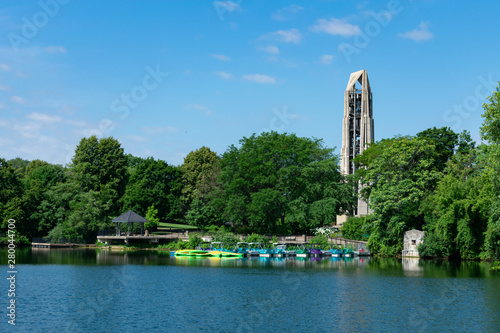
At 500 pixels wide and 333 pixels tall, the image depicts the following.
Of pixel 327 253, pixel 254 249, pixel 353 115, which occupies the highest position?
pixel 353 115

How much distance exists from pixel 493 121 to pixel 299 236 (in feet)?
156

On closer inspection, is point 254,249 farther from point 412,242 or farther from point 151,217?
point 151,217

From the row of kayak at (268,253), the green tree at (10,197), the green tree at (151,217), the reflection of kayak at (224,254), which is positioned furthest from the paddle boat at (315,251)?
the green tree at (10,197)

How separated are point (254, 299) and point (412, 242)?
1455 inches

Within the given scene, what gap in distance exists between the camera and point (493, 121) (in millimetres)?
40875

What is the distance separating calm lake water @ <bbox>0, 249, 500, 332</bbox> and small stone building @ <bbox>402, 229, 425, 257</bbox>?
10646mm

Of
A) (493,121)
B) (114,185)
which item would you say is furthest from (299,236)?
(493,121)

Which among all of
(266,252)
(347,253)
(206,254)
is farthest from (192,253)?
(347,253)

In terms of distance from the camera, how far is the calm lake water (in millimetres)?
29375

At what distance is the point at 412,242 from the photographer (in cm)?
6881

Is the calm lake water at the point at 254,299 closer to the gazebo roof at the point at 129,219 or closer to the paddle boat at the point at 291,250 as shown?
the paddle boat at the point at 291,250

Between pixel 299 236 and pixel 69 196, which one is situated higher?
pixel 69 196

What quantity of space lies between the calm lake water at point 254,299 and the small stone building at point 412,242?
10646 millimetres

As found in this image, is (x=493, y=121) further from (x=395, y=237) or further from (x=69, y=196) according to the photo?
(x=69, y=196)
